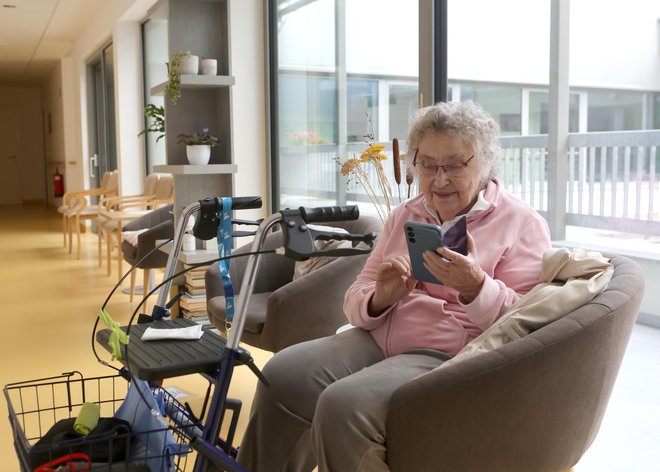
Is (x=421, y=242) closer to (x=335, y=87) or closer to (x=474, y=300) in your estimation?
(x=474, y=300)

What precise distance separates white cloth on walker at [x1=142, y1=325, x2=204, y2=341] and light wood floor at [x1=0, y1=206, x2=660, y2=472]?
1088 mm

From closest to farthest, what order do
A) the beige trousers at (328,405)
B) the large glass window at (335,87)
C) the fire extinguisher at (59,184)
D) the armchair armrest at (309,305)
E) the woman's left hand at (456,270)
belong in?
the beige trousers at (328,405) < the woman's left hand at (456,270) < the armchair armrest at (309,305) < the large glass window at (335,87) < the fire extinguisher at (59,184)

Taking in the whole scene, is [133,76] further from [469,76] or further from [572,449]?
[572,449]

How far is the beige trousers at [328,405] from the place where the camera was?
166 centimetres

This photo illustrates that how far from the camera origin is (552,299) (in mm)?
1690

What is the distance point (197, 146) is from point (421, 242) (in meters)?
2.82

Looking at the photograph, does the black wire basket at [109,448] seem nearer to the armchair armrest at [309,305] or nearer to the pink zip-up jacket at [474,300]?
the pink zip-up jacket at [474,300]

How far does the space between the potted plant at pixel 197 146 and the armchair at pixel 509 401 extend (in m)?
3.12

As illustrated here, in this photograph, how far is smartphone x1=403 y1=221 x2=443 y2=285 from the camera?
1.81 meters

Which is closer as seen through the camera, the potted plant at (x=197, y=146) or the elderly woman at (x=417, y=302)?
the elderly woman at (x=417, y=302)

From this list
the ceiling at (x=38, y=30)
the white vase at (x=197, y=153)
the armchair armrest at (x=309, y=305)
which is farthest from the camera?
the ceiling at (x=38, y=30)

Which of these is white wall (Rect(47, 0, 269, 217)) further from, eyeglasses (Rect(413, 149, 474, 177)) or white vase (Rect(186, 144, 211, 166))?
eyeglasses (Rect(413, 149, 474, 177))

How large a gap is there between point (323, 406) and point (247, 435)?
12.2 inches

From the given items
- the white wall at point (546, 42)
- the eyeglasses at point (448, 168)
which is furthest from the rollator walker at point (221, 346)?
the white wall at point (546, 42)
